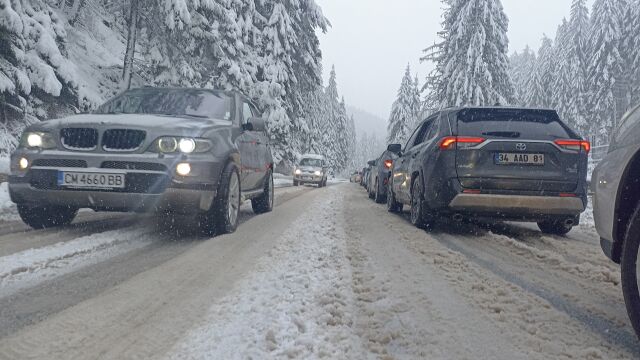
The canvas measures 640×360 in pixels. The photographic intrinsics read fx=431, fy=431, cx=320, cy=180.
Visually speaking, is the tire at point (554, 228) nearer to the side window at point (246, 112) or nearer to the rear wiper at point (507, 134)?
the rear wiper at point (507, 134)

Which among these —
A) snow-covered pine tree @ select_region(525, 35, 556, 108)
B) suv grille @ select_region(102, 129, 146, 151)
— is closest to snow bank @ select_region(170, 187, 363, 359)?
suv grille @ select_region(102, 129, 146, 151)

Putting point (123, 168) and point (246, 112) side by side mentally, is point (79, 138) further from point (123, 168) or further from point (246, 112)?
point (246, 112)

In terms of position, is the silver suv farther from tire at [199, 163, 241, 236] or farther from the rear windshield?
tire at [199, 163, 241, 236]

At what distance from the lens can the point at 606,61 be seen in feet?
132

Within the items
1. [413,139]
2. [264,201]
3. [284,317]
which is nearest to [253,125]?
[264,201]

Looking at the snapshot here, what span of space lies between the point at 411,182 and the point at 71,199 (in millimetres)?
4366

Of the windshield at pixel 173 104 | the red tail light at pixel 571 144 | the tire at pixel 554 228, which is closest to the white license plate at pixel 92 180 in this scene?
the windshield at pixel 173 104

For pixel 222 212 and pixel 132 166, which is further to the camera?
pixel 222 212

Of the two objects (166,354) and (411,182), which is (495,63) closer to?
(411,182)

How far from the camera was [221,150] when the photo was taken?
4660 millimetres

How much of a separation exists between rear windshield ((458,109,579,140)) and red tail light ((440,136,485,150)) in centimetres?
8

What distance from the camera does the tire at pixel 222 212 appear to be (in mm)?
4578

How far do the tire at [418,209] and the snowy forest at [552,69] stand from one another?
716 centimetres

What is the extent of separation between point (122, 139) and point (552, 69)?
2288 inches
